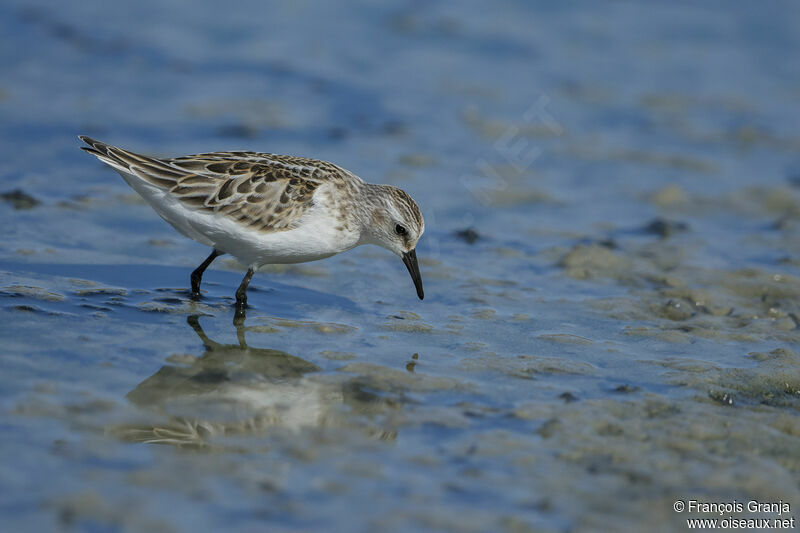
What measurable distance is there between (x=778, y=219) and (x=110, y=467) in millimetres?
8760

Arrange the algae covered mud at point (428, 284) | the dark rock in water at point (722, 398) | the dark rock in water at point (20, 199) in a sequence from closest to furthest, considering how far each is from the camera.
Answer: the algae covered mud at point (428, 284), the dark rock in water at point (722, 398), the dark rock in water at point (20, 199)

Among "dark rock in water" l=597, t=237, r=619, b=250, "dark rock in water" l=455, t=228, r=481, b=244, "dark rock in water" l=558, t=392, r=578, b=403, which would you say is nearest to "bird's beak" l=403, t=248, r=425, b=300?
"dark rock in water" l=455, t=228, r=481, b=244

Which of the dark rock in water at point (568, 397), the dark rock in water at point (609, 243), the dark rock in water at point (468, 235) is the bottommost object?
the dark rock in water at point (568, 397)

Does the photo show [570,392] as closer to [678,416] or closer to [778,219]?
[678,416]

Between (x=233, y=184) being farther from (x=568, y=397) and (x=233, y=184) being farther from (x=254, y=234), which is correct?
(x=568, y=397)

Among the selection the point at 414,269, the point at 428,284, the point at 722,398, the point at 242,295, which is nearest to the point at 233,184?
the point at 242,295

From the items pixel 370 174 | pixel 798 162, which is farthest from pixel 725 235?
pixel 370 174

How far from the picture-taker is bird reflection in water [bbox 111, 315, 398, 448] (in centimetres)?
598

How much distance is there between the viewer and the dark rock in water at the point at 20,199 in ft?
32.3

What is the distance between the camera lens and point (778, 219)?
37.3 feet

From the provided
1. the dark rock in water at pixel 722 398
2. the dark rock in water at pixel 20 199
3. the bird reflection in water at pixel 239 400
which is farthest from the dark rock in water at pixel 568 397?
the dark rock in water at pixel 20 199

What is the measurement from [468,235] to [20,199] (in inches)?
188

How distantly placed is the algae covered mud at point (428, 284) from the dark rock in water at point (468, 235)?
121 mm

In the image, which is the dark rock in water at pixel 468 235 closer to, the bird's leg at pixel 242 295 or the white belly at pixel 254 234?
the white belly at pixel 254 234
